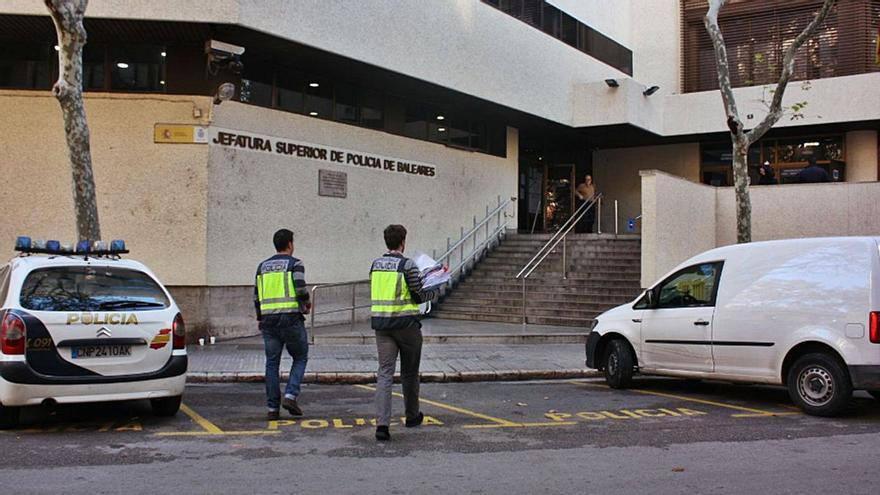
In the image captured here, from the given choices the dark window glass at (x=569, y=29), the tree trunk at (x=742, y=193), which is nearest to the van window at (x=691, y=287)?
the tree trunk at (x=742, y=193)

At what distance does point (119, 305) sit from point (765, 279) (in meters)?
6.66

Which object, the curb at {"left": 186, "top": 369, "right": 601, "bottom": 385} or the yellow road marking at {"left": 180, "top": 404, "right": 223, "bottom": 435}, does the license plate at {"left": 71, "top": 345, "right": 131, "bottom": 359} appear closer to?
the yellow road marking at {"left": 180, "top": 404, "right": 223, "bottom": 435}

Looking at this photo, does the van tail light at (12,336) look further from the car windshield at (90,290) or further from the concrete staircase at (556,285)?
the concrete staircase at (556,285)

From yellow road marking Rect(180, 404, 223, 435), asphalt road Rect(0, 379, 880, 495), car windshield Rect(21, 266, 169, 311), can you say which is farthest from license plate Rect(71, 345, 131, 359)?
yellow road marking Rect(180, 404, 223, 435)

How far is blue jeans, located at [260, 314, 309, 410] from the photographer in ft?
24.0

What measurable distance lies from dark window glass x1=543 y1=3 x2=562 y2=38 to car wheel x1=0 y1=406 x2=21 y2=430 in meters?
16.7

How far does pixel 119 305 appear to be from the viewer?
693 cm

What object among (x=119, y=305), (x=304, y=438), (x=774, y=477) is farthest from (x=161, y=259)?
(x=774, y=477)

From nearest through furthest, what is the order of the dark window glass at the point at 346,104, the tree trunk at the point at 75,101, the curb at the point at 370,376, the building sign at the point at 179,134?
the tree trunk at the point at 75,101 < the curb at the point at 370,376 < the building sign at the point at 179,134 < the dark window glass at the point at 346,104

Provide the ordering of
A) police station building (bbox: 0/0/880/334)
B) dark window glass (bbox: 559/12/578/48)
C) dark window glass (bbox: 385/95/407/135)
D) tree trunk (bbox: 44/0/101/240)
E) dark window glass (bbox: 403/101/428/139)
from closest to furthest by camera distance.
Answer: tree trunk (bbox: 44/0/101/240), police station building (bbox: 0/0/880/334), dark window glass (bbox: 385/95/407/135), dark window glass (bbox: 403/101/428/139), dark window glass (bbox: 559/12/578/48)

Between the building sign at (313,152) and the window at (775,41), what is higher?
the window at (775,41)

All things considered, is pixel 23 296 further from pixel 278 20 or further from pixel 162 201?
pixel 278 20

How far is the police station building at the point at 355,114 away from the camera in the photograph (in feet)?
41.5

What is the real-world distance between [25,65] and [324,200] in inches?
225
